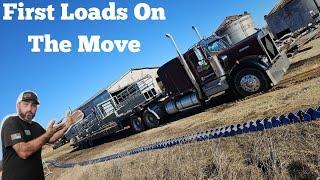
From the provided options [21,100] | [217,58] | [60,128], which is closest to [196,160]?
[60,128]

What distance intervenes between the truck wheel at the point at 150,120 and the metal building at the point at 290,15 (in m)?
31.6

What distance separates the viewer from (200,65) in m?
16.9

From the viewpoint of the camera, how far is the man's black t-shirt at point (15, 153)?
403 centimetres

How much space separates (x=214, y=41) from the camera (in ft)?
54.6

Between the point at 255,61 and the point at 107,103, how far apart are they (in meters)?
12.0

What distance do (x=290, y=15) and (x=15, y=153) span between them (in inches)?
1941

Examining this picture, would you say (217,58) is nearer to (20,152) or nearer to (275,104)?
(275,104)

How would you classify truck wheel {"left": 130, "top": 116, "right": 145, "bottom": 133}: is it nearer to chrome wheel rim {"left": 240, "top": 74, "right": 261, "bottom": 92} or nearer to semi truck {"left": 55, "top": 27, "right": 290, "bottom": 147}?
semi truck {"left": 55, "top": 27, "right": 290, "bottom": 147}

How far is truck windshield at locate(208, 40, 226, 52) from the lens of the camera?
54.2 ft

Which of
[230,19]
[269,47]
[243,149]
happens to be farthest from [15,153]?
[230,19]

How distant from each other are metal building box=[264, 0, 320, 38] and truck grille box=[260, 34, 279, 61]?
3243 centimetres

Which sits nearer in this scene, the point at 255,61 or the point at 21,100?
the point at 21,100

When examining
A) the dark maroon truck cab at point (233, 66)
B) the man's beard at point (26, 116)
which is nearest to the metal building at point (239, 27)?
the dark maroon truck cab at point (233, 66)

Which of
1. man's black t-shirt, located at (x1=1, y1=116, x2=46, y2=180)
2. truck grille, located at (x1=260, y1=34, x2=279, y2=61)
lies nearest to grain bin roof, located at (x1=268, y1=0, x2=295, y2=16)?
truck grille, located at (x1=260, y1=34, x2=279, y2=61)
